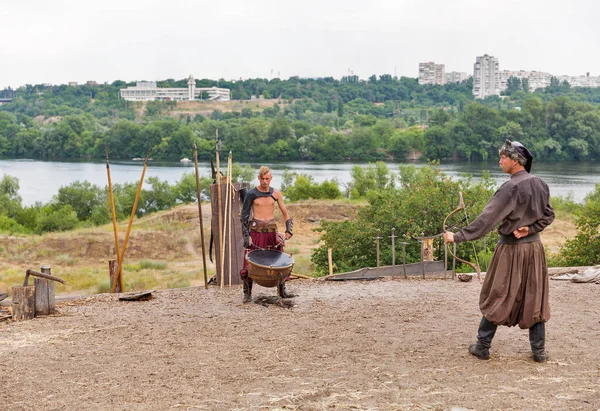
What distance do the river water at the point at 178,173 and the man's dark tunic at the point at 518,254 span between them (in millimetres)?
44738

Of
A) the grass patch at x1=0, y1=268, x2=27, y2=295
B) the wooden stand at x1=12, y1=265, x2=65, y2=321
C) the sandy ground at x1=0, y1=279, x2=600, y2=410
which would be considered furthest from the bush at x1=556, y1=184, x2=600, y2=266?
the grass patch at x1=0, y1=268, x2=27, y2=295

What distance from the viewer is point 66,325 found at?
7625mm

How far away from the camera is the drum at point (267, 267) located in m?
7.89

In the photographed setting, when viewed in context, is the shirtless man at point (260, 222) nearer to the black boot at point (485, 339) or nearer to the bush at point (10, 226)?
the black boot at point (485, 339)

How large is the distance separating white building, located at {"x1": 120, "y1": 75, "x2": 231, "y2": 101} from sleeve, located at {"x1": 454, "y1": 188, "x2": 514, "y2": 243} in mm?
144657

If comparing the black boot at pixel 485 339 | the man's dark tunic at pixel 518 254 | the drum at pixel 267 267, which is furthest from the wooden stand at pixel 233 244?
the man's dark tunic at pixel 518 254

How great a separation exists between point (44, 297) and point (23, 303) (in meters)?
0.23

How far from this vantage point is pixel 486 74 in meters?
189

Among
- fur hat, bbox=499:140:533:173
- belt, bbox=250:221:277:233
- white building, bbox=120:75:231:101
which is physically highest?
white building, bbox=120:75:231:101

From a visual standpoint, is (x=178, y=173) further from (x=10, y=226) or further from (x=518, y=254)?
(x=518, y=254)

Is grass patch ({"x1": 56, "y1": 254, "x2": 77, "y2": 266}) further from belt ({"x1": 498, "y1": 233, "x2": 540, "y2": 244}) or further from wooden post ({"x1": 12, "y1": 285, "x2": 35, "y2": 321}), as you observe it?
belt ({"x1": 498, "y1": 233, "x2": 540, "y2": 244})

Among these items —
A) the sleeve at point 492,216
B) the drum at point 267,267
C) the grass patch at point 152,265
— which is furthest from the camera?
the grass patch at point 152,265

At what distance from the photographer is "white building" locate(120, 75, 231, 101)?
154 metres

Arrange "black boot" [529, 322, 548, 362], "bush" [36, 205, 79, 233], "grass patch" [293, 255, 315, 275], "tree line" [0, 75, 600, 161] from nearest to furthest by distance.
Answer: "black boot" [529, 322, 548, 362], "grass patch" [293, 255, 315, 275], "bush" [36, 205, 79, 233], "tree line" [0, 75, 600, 161]
